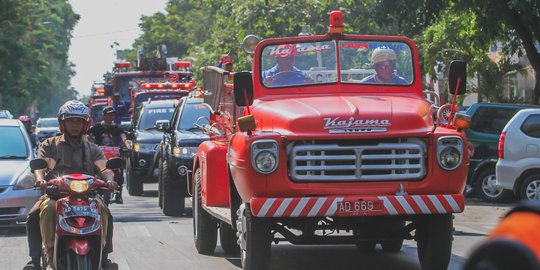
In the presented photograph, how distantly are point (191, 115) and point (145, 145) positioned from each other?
12.3 feet

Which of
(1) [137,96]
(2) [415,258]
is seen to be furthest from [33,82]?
(2) [415,258]

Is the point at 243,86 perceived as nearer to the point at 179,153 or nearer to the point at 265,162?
the point at 265,162

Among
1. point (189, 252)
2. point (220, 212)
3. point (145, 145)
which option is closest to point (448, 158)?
point (220, 212)

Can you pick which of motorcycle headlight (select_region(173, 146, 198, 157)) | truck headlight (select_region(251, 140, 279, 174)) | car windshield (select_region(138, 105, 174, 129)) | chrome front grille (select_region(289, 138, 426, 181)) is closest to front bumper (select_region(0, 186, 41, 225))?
motorcycle headlight (select_region(173, 146, 198, 157))

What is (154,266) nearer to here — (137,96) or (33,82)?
(137,96)

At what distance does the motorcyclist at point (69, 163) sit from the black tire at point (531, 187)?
12419 millimetres

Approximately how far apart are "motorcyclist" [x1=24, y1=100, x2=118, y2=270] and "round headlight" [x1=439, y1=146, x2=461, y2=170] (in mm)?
2689

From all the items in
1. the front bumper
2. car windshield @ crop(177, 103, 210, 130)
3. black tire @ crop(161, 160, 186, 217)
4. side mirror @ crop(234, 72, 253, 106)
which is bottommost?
black tire @ crop(161, 160, 186, 217)

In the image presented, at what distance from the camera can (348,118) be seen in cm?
952

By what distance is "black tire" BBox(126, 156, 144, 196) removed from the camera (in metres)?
23.8

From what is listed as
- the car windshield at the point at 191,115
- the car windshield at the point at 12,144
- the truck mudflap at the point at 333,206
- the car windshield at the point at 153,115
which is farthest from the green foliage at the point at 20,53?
the truck mudflap at the point at 333,206

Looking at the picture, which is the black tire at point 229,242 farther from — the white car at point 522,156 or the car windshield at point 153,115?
the car windshield at point 153,115

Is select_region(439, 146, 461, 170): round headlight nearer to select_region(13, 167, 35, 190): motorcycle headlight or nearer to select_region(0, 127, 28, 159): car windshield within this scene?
select_region(13, 167, 35, 190): motorcycle headlight

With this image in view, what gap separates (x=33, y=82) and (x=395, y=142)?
7451 centimetres
